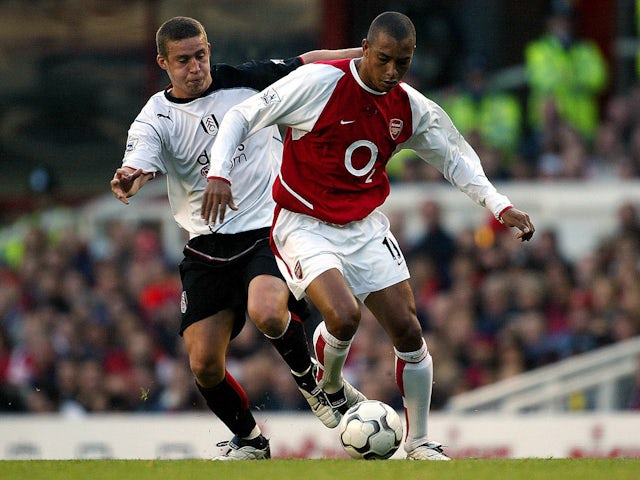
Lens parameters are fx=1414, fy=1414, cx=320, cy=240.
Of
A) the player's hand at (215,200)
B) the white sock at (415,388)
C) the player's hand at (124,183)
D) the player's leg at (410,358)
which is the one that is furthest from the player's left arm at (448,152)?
the player's hand at (124,183)

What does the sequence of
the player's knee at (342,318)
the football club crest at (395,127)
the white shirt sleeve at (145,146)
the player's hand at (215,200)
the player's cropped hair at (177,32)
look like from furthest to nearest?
the player's cropped hair at (177,32) < the white shirt sleeve at (145,146) < the football club crest at (395,127) < the player's knee at (342,318) < the player's hand at (215,200)

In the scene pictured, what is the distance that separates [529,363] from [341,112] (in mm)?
5671

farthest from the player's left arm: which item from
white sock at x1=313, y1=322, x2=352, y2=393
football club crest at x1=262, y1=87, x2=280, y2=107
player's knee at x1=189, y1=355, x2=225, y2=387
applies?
player's knee at x1=189, y1=355, x2=225, y2=387

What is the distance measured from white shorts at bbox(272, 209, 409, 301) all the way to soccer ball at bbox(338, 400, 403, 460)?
2.25 ft

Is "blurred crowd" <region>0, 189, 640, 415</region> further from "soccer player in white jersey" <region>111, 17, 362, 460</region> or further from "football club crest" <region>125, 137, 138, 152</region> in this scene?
"football club crest" <region>125, 137, 138, 152</region>

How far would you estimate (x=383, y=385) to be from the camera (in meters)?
12.6

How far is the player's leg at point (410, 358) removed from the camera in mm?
8023

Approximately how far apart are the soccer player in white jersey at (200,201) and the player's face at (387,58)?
2.83ft

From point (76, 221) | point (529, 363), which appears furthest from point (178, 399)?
point (76, 221)

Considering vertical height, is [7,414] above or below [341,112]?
below

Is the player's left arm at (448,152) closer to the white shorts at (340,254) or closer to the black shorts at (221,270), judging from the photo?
the white shorts at (340,254)

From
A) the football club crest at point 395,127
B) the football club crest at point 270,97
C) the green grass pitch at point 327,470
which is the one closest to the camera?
the green grass pitch at point 327,470

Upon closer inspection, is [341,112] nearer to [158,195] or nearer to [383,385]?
[383,385]

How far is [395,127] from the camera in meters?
8.08
